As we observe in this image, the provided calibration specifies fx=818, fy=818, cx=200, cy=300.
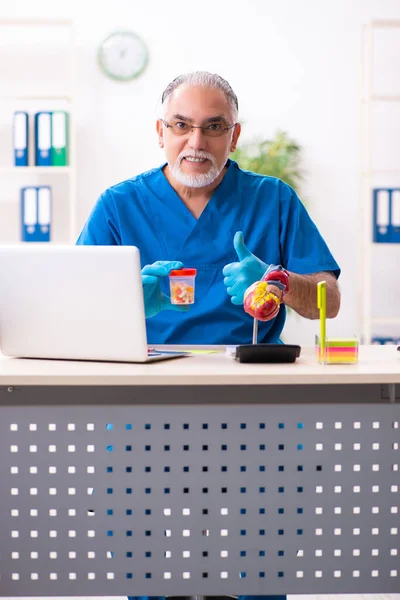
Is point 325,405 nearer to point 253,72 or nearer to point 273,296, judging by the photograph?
point 273,296

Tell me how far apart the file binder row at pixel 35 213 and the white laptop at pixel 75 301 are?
2521 millimetres

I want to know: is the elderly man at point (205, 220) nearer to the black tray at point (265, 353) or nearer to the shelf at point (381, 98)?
the black tray at point (265, 353)

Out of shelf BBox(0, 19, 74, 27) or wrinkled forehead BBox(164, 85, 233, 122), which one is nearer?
wrinkled forehead BBox(164, 85, 233, 122)

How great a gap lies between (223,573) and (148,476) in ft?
0.76

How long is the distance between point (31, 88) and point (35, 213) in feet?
2.41

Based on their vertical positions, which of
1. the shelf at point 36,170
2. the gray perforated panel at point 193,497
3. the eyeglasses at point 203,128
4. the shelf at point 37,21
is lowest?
the gray perforated panel at point 193,497

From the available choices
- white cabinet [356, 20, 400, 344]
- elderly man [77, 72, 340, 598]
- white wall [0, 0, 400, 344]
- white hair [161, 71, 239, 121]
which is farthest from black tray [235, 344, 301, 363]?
white wall [0, 0, 400, 344]

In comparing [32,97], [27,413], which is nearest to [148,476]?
[27,413]

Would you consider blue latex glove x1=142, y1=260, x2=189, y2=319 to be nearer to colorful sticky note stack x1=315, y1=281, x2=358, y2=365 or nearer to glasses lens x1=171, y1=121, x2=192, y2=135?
colorful sticky note stack x1=315, y1=281, x2=358, y2=365

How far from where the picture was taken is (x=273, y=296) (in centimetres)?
166

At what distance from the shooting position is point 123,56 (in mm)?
4305

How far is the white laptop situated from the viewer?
1511 mm

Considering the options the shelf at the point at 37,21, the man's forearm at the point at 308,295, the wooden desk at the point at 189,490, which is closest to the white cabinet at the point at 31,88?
the shelf at the point at 37,21

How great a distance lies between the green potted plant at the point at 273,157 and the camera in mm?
4188
